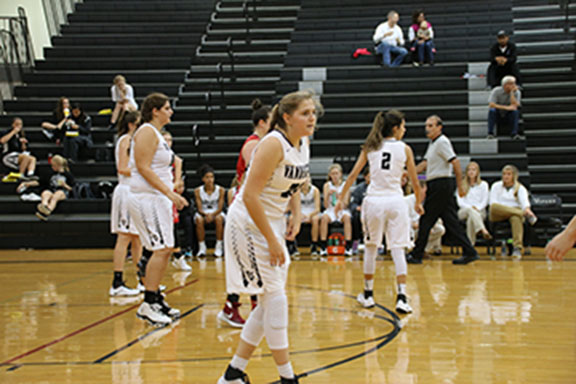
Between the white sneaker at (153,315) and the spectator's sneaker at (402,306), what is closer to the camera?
the white sneaker at (153,315)

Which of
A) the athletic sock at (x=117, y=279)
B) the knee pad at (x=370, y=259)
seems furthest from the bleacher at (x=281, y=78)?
the knee pad at (x=370, y=259)

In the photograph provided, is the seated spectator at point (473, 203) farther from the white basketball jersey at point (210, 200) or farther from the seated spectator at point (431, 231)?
the white basketball jersey at point (210, 200)

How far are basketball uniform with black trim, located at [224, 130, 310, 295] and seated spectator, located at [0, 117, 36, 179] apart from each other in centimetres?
954

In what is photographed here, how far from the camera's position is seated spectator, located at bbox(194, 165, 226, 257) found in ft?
32.1

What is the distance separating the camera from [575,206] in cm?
1047

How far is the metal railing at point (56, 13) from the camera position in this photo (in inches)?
629

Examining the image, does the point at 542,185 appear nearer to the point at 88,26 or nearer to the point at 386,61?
the point at 386,61

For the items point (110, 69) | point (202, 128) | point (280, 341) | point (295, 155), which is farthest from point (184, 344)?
point (110, 69)

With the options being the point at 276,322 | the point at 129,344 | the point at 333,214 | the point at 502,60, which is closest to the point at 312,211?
the point at 333,214

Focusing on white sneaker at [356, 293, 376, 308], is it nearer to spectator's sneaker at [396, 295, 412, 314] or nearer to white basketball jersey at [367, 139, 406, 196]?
spectator's sneaker at [396, 295, 412, 314]

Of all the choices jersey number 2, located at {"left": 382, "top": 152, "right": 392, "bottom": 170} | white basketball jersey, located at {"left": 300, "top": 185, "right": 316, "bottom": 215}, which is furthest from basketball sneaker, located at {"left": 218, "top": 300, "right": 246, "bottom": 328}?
white basketball jersey, located at {"left": 300, "top": 185, "right": 316, "bottom": 215}

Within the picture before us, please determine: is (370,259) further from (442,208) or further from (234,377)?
(442,208)

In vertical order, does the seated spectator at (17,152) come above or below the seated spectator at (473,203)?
above

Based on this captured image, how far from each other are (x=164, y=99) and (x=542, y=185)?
8083 millimetres
